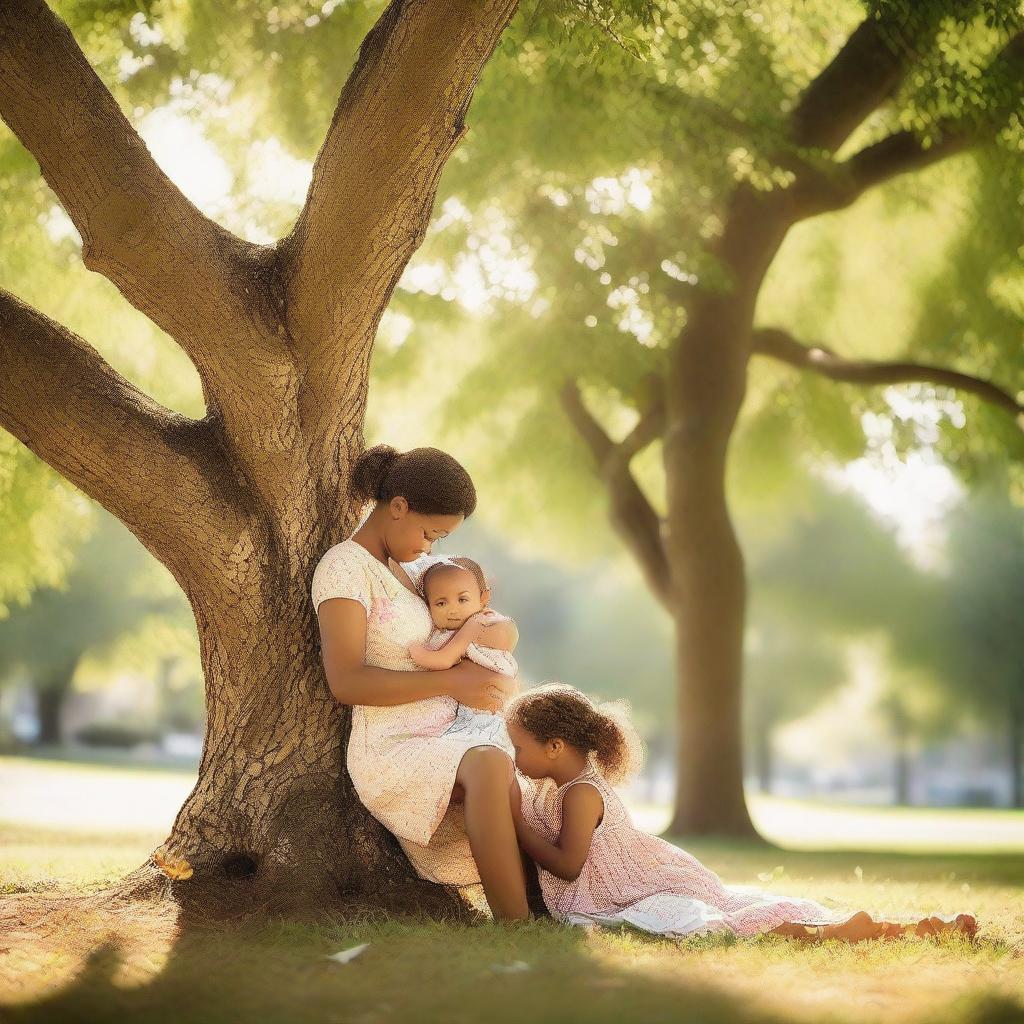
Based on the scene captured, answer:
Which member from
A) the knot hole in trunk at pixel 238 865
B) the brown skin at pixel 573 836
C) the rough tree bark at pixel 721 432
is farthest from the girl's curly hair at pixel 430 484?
the rough tree bark at pixel 721 432

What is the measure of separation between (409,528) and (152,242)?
66.3 inches

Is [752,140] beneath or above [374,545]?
above

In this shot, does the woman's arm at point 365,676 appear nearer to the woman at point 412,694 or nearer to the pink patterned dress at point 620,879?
the woman at point 412,694

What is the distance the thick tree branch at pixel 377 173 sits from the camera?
17.9 ft

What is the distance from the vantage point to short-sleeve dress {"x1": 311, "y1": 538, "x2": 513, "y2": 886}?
17.2ft

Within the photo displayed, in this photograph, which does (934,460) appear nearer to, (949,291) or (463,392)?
(949,291)

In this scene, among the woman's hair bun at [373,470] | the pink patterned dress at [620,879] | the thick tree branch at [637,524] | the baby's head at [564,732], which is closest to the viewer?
the pink patterned dress at [620,879]

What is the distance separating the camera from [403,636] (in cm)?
543

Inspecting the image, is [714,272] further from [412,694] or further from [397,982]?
[397,982]

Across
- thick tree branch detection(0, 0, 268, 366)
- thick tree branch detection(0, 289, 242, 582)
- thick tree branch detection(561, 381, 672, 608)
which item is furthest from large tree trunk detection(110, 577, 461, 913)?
thick tree branch detection(561, 381, 672, 608)

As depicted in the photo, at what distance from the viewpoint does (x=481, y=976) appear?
159 inches

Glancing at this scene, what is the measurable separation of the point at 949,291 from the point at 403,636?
12.1 metres

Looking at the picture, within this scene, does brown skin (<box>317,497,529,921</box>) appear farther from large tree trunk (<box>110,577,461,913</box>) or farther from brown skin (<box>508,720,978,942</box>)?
large tree trunk (<box>110,577,461,913</box>)

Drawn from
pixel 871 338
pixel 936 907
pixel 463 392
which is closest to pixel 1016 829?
pixel 871 338
